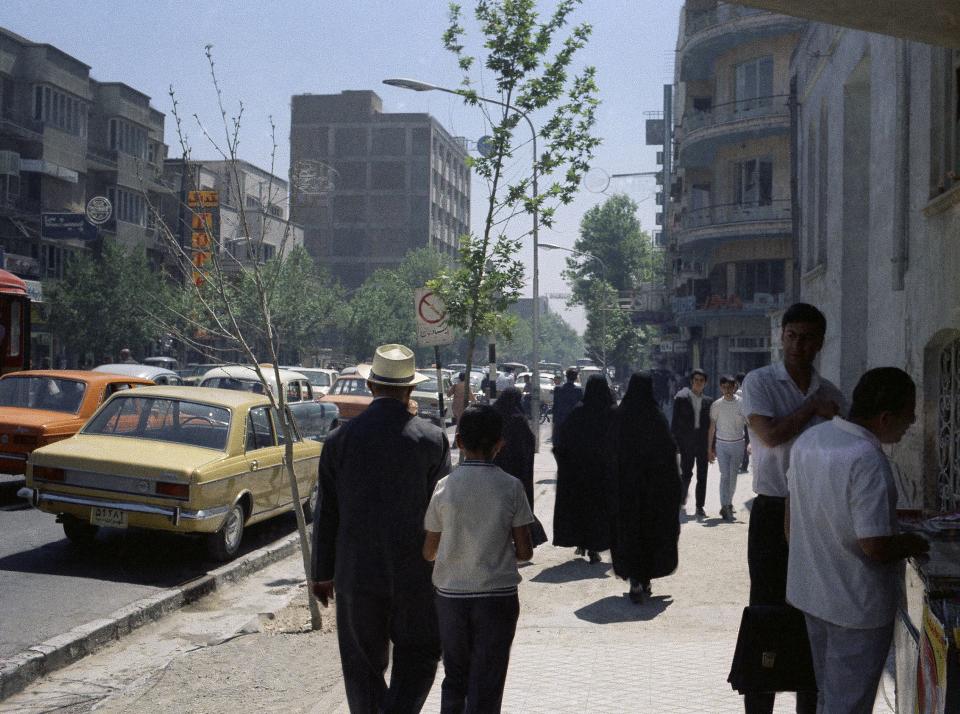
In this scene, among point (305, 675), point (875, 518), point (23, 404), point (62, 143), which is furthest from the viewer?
point (62, 143)

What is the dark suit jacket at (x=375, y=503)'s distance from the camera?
467cm

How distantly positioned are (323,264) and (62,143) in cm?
5427

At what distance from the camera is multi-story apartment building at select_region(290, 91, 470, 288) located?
109m

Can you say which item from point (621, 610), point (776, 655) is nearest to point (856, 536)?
point (776, 655)

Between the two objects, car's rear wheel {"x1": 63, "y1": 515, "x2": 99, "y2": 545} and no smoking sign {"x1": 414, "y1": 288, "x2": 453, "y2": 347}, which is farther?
no smoking sign {"x1": 414, "y1": 288, "x2": 453, "y2": 347}

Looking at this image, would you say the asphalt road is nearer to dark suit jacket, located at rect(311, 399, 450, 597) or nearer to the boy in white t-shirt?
dark suit jacket, located at rect(311, 399, 450, 597)

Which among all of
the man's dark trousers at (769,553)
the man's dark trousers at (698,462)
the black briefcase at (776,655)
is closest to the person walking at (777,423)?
the man's dark trousers at (769,553)

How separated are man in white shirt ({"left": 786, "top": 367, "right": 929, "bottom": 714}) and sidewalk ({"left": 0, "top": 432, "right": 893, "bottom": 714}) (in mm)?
1729

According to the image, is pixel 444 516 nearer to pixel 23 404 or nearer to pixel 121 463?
pixel 121 463

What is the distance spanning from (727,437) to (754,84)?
27915 millimetres

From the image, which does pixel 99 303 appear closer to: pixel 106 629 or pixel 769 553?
pixel 106 629

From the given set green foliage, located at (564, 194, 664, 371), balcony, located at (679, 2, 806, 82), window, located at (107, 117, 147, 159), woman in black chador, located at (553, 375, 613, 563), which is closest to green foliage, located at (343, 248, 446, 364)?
green foliage, located at (564, 194, 664, 371)

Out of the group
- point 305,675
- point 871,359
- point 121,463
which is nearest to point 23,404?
point 121,463

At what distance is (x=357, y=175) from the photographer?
112 metres
